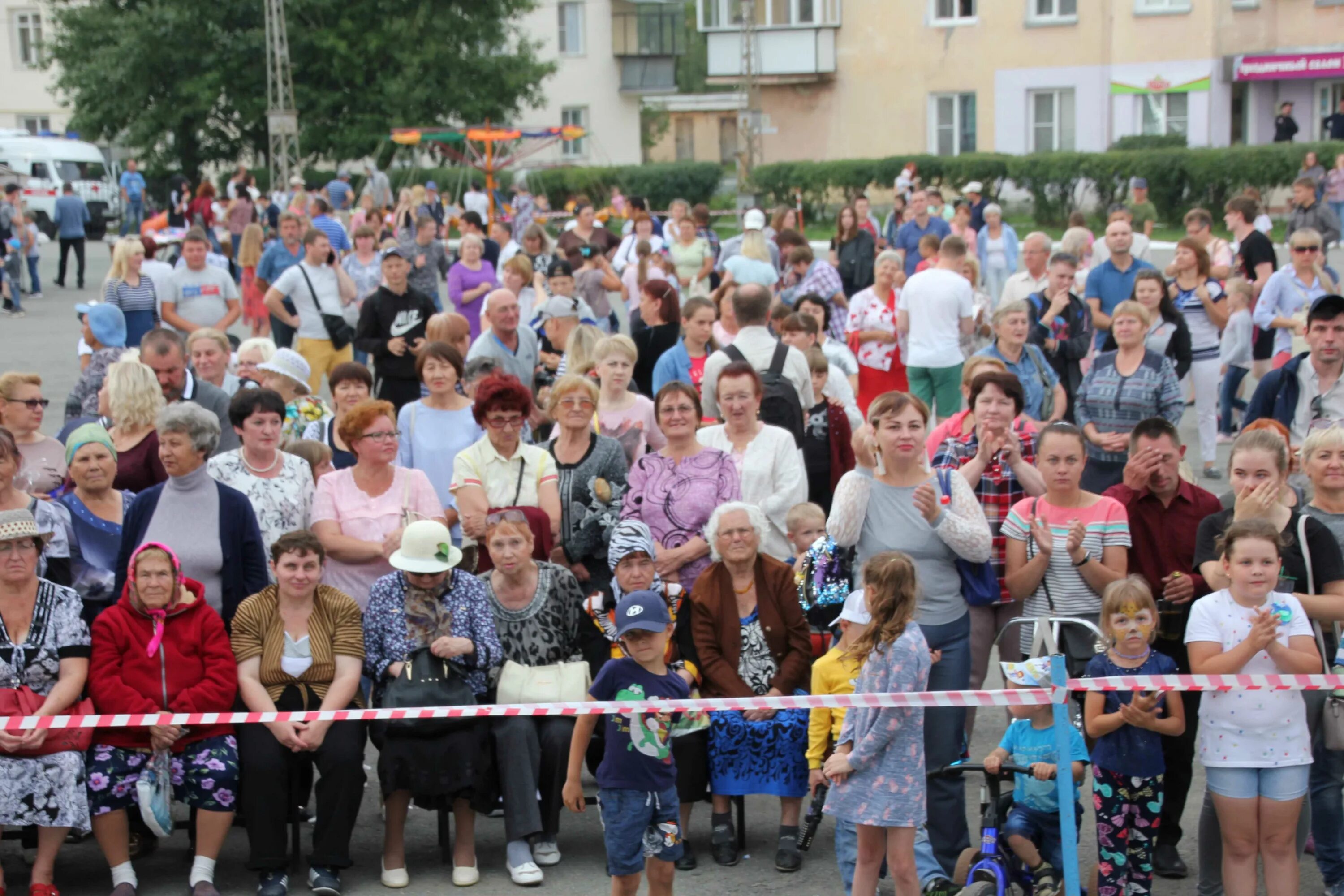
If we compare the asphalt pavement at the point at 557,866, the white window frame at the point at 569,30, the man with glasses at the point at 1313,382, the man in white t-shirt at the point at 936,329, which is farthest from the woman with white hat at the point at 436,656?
the white window frame at the point at 569,30

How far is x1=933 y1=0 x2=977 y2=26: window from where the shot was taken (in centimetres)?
4344

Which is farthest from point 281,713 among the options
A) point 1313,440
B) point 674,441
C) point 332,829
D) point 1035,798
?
point 1313,440

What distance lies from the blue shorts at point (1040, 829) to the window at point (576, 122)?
52931 millimetres

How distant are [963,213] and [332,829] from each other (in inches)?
535

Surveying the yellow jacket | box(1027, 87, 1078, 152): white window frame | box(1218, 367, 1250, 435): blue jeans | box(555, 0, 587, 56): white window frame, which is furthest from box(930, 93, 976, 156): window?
the yellow jacket

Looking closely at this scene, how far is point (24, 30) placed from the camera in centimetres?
5784

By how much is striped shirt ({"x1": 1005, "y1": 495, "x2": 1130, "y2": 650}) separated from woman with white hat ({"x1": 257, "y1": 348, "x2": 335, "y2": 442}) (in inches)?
99.3

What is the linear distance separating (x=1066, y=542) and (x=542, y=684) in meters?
2.21

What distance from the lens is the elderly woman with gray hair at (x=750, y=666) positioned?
5.99 meters

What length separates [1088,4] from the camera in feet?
137

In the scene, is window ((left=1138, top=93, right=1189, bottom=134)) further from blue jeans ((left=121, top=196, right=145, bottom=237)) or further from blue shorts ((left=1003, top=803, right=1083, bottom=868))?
blue shorts ((left=1003, top=803, right=1083, bottom=868))

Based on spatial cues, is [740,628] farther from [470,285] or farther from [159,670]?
[470,285]

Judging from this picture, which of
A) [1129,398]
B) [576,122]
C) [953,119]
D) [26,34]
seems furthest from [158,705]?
[26,34]

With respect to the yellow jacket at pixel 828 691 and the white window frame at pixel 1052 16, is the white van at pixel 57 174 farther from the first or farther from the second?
the yellow jacket at pixel 828 691
